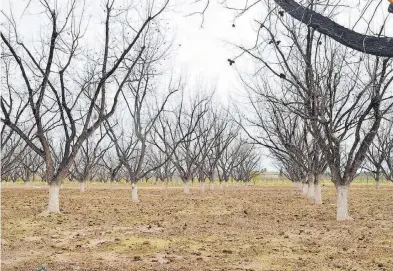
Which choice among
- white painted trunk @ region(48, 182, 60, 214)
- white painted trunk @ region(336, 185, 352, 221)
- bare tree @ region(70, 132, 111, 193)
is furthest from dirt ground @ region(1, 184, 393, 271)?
bare tree @ region(70, 132, 111, 193)

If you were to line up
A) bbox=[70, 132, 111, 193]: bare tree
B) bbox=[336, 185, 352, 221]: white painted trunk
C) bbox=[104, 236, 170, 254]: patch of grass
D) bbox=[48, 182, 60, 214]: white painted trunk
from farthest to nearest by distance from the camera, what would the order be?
bbox=[70, 132, 111, 193]: bare tree < bbox=[48, 182, 60, 214]: white painted trunk < bbox=[336, 185, 352, 221]: white painted trunk < bbox=[104, 236, 170, 254]: patch of grass

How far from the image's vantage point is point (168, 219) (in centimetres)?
1237

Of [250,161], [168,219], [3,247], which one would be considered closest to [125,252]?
[3,247]

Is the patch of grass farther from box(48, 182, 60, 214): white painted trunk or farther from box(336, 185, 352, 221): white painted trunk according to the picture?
box(336, 185, 352, 221): white painted trunk

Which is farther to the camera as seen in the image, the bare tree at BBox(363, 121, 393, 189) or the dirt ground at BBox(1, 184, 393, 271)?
the bare tree at BBox(363, 121, 393, 189)

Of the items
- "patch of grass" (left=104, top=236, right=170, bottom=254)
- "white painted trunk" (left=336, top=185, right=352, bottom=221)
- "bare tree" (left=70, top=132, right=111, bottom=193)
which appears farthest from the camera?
"bare tree" (left=70, top=132, right=111, bottom=193)

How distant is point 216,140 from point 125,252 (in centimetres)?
3004

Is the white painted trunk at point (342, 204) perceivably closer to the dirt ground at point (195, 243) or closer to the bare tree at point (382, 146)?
the dirt ground at point (195, 243)

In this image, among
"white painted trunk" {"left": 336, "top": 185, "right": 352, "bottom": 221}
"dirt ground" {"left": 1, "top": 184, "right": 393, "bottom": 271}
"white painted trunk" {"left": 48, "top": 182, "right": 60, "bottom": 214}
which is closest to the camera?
"dirt ground" {"left": 1, "top": 184, "right": 393, "bottom": 271}

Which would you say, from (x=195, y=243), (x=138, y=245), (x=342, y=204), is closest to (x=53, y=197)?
(x=138, y=245)

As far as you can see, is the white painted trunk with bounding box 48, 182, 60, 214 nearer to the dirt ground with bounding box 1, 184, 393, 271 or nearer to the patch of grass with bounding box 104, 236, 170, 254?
the dirt ground with bounding box 1, 184, 393, 271

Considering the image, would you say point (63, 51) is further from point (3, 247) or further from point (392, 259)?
point (392, 259)

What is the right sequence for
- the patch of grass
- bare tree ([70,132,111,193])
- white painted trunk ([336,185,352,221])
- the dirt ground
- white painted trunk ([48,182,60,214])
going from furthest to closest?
bare tree ([70,132,111,193])
white painted trunk ([48,182,60,214])
white painted trunk ([336,185,352,221])
the patch of grass
the dirt ground

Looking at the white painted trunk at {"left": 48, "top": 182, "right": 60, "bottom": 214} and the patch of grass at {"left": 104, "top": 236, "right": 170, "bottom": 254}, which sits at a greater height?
the white painted trunk at {"left": 48, "top": 182, "right": 60, "bottom": 214}
